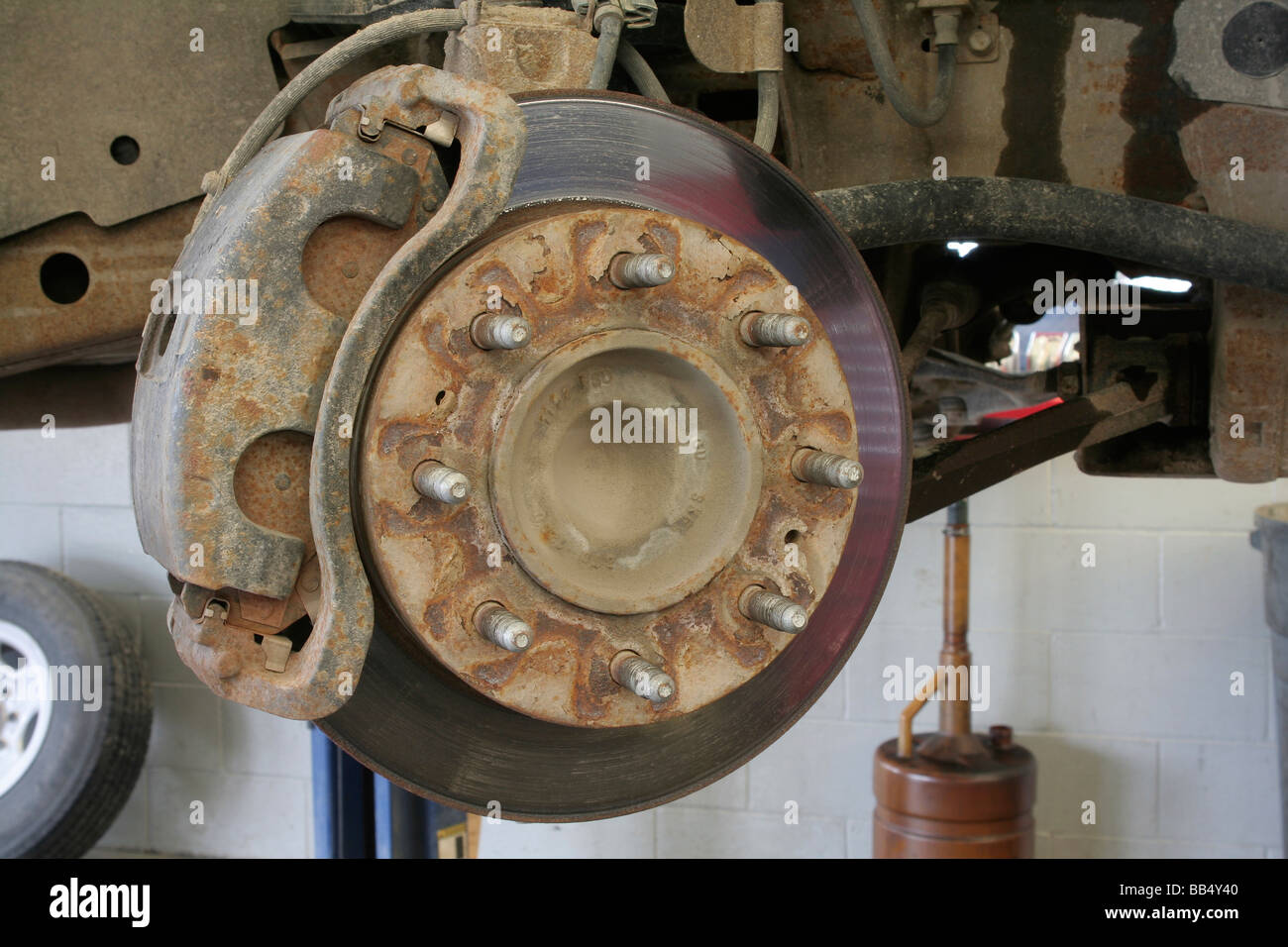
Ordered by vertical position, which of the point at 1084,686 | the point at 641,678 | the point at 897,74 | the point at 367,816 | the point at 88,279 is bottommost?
the point at 367,816

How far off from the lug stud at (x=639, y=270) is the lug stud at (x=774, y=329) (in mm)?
54

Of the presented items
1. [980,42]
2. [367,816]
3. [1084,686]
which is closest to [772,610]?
[980,42]

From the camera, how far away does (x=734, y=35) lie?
2.58 feet

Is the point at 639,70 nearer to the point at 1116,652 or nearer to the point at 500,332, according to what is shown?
the point at 500,332

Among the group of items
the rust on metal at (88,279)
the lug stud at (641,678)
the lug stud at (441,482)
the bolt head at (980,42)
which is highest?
the bolt head at (980,42)

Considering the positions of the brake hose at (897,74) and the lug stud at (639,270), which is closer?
the lug stud at (639,270)

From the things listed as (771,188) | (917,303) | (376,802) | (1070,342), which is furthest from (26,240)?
(1070,342)

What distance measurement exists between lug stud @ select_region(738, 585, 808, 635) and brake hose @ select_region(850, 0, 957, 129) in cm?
42

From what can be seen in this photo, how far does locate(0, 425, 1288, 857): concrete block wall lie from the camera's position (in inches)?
80.4

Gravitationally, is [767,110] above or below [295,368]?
above

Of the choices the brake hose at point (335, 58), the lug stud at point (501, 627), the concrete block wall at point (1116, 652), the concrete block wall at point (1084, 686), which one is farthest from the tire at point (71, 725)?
the lug stud at point (501, 627)

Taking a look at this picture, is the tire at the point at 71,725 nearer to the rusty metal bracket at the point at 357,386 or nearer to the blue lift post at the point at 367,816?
the blue lift post at the point at 367,816

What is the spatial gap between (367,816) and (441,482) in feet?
4.45

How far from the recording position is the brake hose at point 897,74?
80cm
